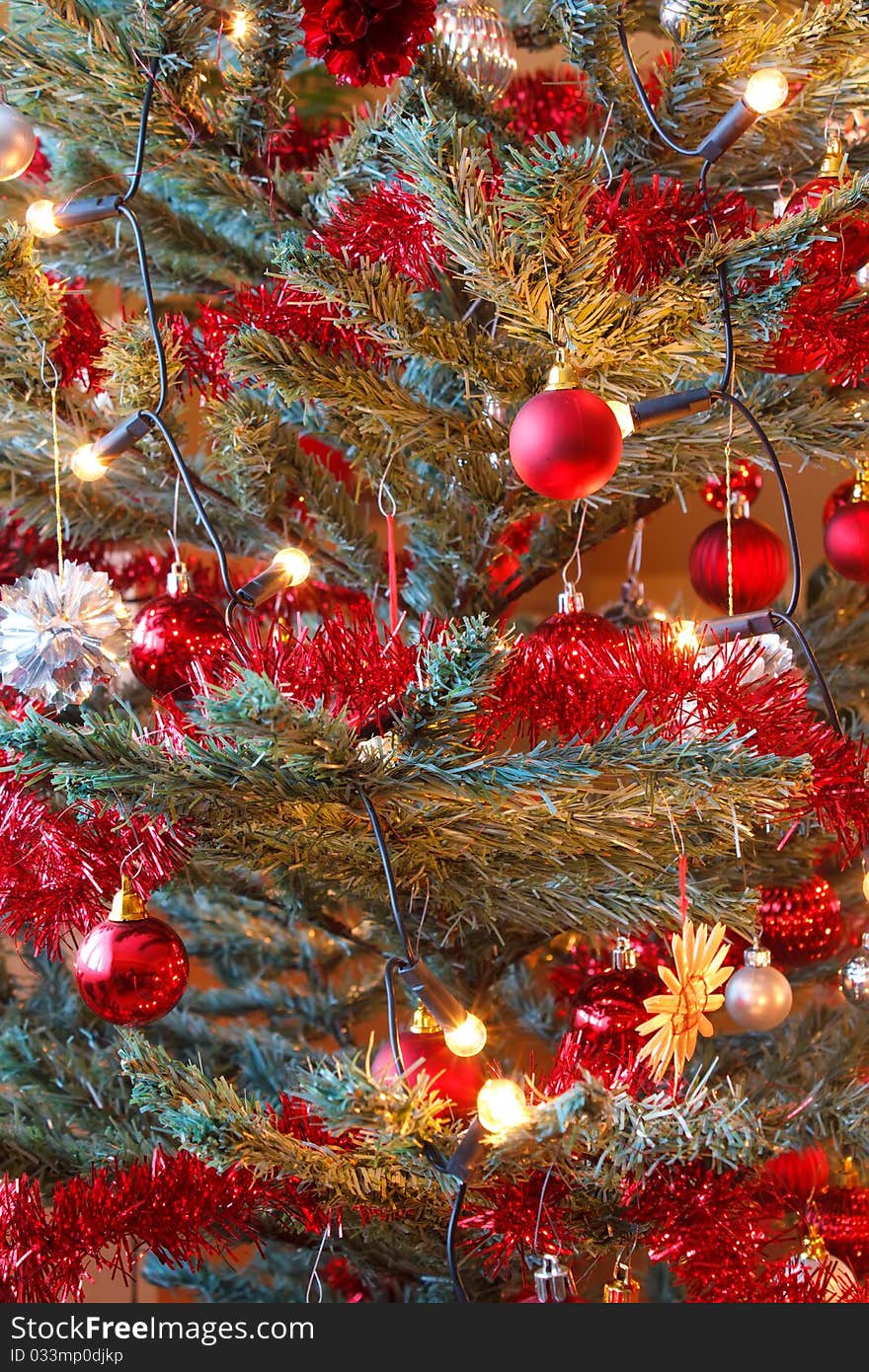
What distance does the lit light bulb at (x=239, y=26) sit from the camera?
65 cm

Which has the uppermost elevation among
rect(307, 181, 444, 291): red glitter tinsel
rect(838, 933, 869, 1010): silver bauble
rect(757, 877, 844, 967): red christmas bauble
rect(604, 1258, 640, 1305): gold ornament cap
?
rect(307, 181, 444, 291): red glitter tinsel

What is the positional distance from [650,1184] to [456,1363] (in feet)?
0.42

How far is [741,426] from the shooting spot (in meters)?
0.70

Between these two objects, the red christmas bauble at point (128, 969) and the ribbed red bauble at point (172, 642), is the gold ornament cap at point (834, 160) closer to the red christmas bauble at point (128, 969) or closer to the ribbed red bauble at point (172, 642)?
the ribbed red bauble at point (172, 642)

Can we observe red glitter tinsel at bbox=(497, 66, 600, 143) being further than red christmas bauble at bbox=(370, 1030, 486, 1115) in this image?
Yes

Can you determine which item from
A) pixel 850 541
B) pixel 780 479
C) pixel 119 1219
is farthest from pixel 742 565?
pixel 119 1219

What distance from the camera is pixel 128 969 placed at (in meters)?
0.54

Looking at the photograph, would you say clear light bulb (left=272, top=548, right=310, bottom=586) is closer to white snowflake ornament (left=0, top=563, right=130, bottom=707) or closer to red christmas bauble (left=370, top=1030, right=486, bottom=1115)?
white snowflake ornament (left=0, top=563, right=130, bottom=707)

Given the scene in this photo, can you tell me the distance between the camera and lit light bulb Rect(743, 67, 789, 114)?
1.69ft

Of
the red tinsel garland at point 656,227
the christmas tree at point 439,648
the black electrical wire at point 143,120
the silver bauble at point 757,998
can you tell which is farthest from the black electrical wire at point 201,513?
Answer: the silver bauble at point 757,998

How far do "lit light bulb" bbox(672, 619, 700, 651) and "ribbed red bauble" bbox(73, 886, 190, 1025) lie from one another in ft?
0.87

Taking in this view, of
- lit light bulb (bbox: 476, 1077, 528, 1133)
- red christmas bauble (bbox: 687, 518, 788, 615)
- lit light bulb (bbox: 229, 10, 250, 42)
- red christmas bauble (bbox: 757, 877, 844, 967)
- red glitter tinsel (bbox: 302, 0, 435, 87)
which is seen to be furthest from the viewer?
red christmas bauble (bbox: 687, 518, 788, 615)

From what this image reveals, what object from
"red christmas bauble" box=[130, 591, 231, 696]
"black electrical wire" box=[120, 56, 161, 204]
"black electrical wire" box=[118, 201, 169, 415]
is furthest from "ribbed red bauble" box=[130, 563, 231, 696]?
"black electrical wire" box=[120, 56, 161, 204]

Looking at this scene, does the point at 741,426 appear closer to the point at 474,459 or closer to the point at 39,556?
the point at 474,459
